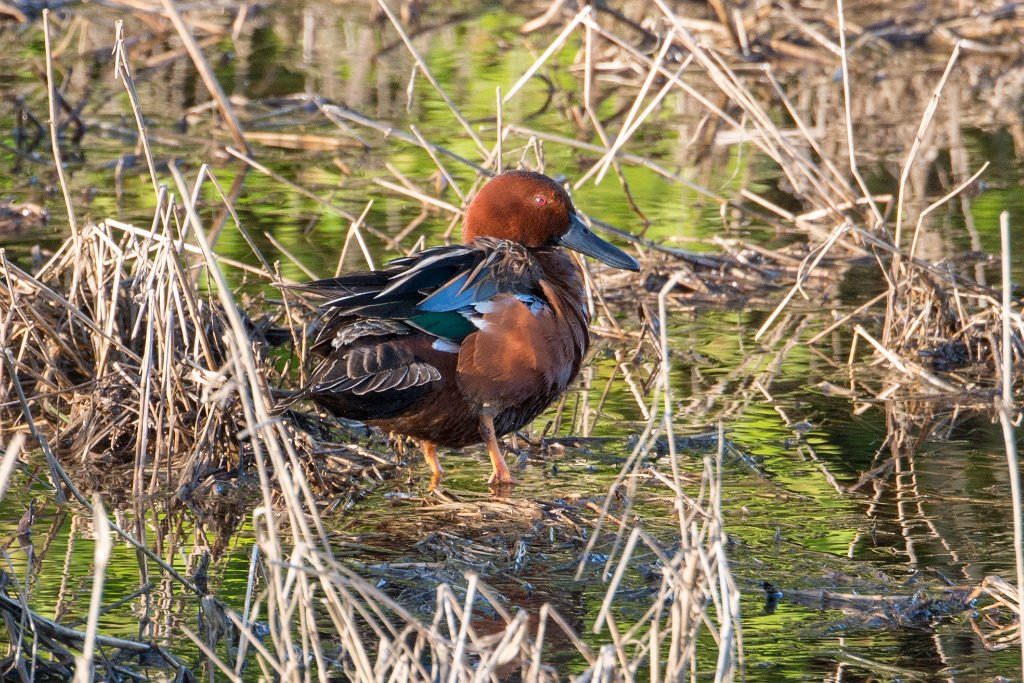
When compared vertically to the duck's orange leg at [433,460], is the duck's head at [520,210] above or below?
above

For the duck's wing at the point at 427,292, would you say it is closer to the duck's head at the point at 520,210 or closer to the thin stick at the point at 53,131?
the duck's head at the point at 520,210

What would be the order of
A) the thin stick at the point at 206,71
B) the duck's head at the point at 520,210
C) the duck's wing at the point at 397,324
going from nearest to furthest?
1. the duck's wing at the point at 397,324
2. the duck's head at the point at 520,210
3. the thin stick at the point at 206,71

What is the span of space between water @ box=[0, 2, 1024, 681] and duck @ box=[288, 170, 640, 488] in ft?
0.98

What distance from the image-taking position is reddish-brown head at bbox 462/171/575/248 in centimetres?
548

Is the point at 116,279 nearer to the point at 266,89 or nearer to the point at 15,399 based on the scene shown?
the point at 15,399

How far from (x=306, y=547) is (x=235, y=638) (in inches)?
40.0

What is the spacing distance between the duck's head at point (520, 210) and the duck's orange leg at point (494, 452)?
82 centimetres

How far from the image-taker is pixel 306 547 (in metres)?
2.88

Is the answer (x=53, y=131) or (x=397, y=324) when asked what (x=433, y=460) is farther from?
(x=53, y=131)

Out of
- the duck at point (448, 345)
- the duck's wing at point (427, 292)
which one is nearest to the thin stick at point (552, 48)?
the duck at point (448, 345)

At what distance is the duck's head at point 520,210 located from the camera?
5.48 meters

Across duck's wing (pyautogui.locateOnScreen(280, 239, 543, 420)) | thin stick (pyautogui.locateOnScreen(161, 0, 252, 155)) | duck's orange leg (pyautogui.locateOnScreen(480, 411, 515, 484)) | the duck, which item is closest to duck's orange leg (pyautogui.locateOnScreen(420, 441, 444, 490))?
the duck

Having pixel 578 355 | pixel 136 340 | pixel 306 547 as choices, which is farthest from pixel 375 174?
pixel 306 547

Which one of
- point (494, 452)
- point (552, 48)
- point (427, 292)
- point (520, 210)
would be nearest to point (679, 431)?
point (494, 452)
